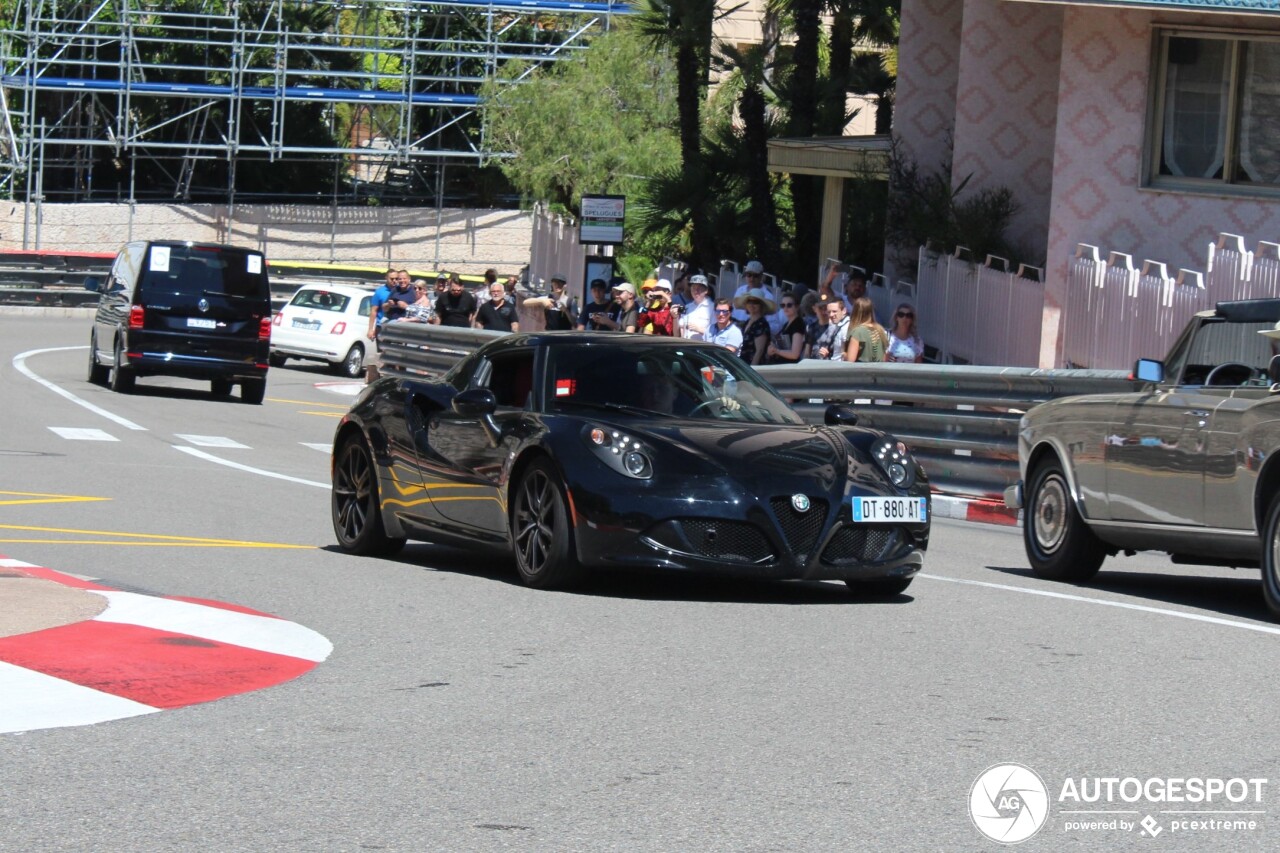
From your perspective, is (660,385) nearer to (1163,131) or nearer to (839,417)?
(839,417)

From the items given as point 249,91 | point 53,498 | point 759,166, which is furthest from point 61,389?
point 249,91

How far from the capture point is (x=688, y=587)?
10281 millimetres

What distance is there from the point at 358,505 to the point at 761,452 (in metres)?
3.01

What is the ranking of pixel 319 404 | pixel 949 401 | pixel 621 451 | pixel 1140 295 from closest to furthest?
pixel 621 451
pixel 949 401
pixel 1140 295
pixel 319 404

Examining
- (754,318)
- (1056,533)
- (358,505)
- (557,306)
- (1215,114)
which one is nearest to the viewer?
(1056,533)

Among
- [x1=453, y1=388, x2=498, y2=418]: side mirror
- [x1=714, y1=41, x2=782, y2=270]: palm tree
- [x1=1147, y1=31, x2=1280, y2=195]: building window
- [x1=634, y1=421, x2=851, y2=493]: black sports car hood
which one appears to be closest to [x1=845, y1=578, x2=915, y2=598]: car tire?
[x1=634, y1=421, x2=851, y2=493]: black sports car hood

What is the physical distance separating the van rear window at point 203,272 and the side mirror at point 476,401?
16769mm

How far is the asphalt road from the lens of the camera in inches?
213

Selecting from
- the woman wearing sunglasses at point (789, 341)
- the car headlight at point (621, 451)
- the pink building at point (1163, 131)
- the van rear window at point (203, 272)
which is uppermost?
the pink building at point (1163, 131)

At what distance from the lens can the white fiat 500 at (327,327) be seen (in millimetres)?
35844

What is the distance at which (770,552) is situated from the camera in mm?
9438

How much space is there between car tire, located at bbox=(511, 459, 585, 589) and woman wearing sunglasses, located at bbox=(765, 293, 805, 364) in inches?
375

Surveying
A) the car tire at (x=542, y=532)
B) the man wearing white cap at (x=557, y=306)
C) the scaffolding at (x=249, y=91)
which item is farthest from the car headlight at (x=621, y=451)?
the scaffolding at (x=249, y=91)
